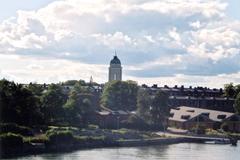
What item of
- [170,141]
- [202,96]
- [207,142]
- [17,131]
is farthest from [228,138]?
[202,96]

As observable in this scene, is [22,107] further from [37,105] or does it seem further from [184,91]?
[184,91]

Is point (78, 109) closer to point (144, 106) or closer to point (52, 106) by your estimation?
point (52, 106)

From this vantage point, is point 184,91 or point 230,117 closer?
point 230,117

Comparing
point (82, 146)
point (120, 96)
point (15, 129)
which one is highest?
point (120, 96)

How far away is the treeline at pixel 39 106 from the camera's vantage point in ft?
180

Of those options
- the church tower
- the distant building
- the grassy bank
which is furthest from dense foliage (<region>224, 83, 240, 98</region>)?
the grassy bank

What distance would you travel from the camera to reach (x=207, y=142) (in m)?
63.4

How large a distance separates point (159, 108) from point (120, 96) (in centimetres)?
1286

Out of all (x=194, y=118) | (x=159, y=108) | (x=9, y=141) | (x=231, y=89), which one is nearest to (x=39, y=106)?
(x=159, y=108)

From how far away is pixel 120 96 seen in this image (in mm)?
83000

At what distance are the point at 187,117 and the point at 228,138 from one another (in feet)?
36.5

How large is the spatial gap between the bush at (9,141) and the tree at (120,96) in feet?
114

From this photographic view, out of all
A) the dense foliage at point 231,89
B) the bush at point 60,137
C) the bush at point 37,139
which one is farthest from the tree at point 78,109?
the dense foliage at point 231,89

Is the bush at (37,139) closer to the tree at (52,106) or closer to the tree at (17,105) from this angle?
the tree at (17,105)
